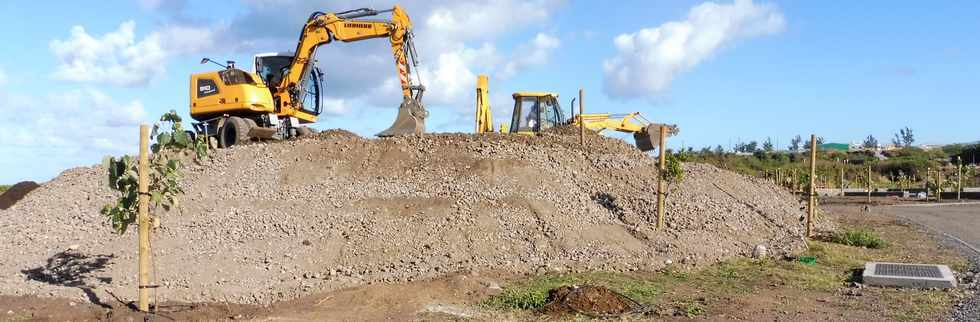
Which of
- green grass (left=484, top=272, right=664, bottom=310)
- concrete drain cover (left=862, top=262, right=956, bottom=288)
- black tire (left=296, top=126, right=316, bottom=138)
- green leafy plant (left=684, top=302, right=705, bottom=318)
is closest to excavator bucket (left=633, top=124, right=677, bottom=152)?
black tire (left=296, top=126, right=316, bottom=138)

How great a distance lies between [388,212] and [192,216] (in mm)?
2865

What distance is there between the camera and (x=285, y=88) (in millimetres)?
18750

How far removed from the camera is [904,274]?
9133 millimetres

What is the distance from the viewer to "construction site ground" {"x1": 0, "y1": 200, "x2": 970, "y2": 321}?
7551mm

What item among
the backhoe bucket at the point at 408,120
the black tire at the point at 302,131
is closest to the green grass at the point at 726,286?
the backhoe bucket at the point at 408,120

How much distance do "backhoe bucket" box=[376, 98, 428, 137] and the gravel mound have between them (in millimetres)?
1501

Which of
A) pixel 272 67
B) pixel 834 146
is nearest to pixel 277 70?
pixel 272 67

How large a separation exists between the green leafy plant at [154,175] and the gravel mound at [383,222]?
1.14m

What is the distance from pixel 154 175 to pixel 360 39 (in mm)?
10403

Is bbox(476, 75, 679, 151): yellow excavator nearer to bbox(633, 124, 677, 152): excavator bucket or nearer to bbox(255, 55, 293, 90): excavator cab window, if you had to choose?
bbox(633, 124, 677, 152): excavator bucket

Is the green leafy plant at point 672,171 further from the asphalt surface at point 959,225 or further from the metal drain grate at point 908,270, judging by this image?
the asphalt surface at point 959,225

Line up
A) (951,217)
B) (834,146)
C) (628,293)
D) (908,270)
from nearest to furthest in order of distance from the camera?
(628,293) < (908,270) < (951,217) < (834,146)

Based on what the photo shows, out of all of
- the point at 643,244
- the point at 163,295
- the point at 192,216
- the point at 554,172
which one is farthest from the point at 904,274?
the point at 192,216

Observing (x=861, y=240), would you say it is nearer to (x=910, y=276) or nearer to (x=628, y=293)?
(x=910, y=276)
